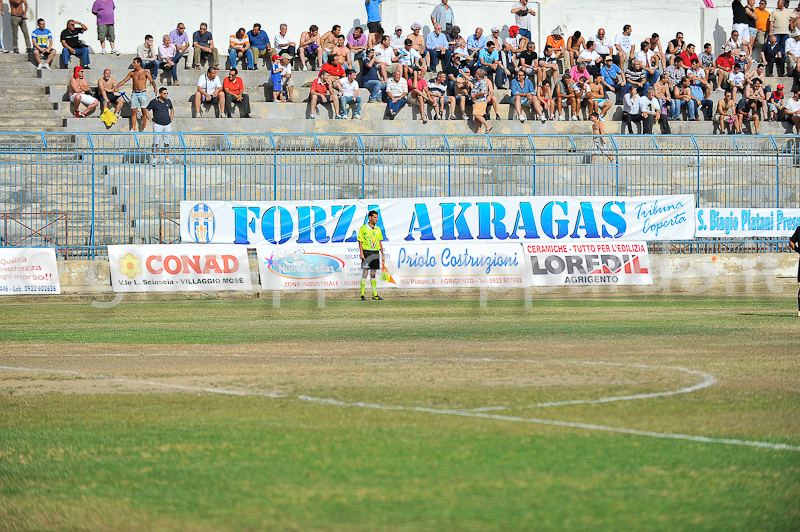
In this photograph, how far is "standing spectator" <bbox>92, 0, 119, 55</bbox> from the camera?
31.1 metres

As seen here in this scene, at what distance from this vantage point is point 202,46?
1215 inches

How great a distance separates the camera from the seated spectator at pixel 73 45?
98.1 feet

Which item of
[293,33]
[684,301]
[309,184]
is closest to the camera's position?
[684,301]

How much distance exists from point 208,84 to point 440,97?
7.13 metres

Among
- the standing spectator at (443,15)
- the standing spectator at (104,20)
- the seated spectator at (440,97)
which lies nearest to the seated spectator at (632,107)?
the seated spectator at (440,97)

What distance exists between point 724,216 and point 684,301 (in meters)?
5.28

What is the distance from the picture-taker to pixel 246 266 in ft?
75.4

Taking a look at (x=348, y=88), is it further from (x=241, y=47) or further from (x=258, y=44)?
(x=241, y=47)

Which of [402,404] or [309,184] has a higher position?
[309,184]

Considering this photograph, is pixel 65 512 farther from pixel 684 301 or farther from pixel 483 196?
pixel 483 196

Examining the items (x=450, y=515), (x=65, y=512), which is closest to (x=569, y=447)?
(x=450, y=515)

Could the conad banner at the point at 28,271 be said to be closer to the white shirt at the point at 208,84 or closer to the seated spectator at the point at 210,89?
the seated spectator at the point at 210,89

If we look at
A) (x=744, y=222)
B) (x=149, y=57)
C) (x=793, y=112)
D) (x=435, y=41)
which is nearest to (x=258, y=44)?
(x=149, y=57)

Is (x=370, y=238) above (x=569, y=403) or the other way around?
above
